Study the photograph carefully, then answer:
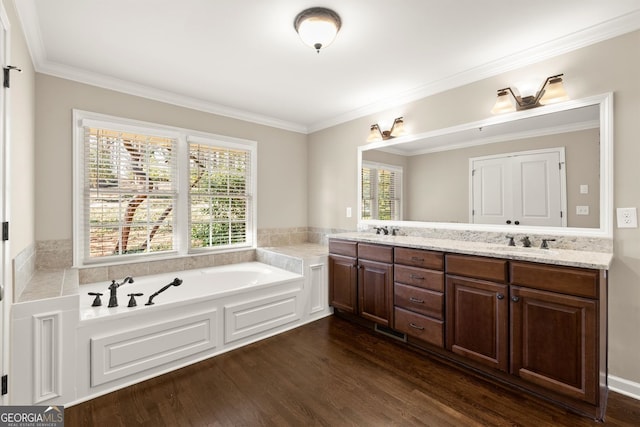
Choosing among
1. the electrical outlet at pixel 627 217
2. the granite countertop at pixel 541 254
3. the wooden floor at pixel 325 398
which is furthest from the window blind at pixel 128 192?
the electrical outlet at pixel 627 217

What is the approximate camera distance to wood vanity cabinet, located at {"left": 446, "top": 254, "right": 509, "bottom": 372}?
2090 millimetres

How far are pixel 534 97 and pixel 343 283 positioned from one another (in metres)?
2.45

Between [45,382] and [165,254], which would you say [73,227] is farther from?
[45,382]

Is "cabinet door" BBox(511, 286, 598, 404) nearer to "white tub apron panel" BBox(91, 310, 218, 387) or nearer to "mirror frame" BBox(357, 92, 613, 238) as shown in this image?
"mirror frame" BBox(357, 92, 613, 238)

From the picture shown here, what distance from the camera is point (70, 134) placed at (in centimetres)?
274

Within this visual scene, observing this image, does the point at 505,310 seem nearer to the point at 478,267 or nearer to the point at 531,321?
the point at 531,321

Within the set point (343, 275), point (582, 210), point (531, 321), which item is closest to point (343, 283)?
point (343, 275)

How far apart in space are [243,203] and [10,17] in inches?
103

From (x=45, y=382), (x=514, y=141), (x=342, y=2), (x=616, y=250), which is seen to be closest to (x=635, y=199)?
(x=616, y=250)

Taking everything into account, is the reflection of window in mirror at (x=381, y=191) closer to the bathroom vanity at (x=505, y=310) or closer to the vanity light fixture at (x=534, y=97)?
the bathroom vanity at (x=505, y=310)

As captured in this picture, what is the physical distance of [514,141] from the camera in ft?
8.39

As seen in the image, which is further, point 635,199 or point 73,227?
point 73,227

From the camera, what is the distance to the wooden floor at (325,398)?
178 centimetres

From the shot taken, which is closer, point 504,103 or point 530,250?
point 530,250
